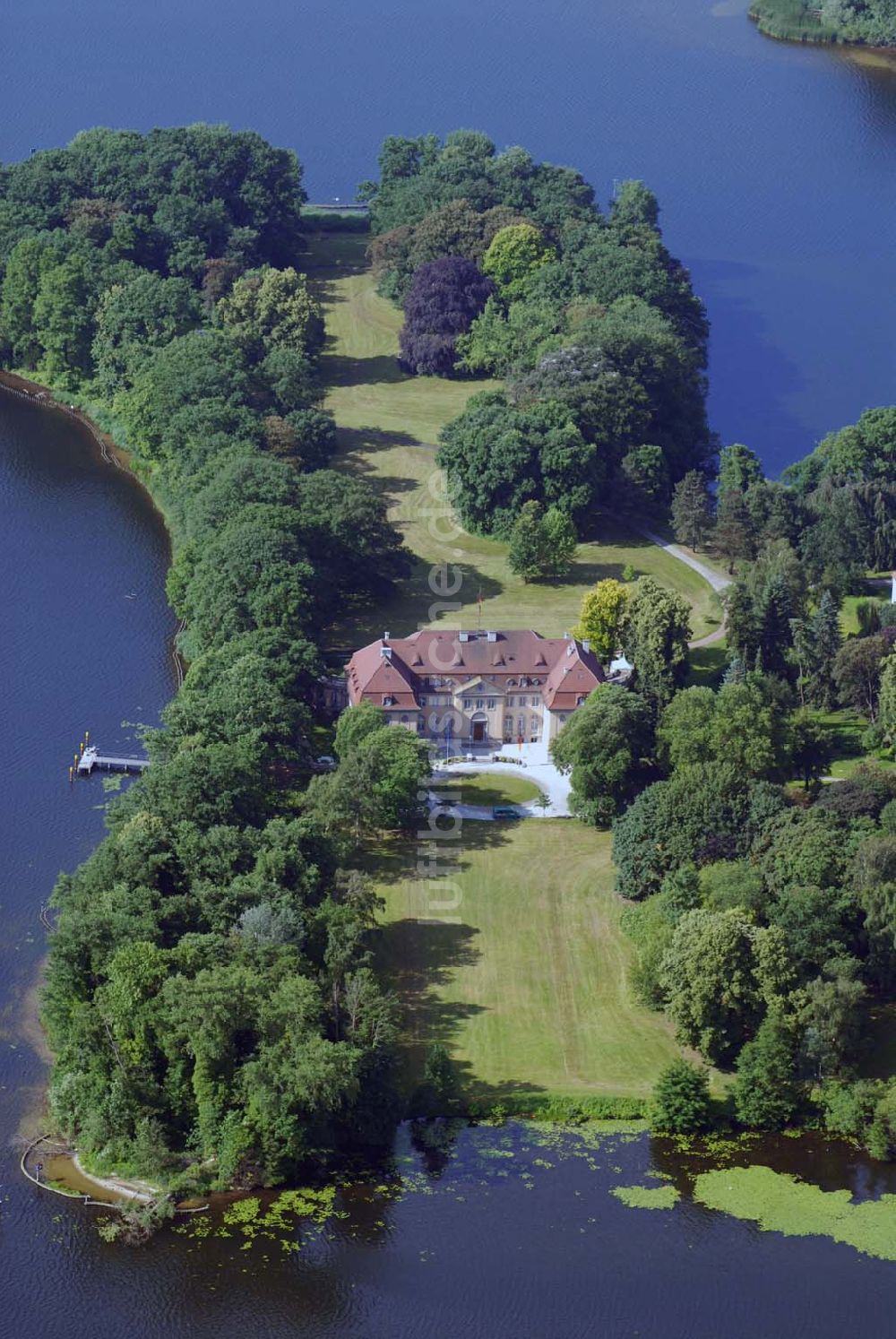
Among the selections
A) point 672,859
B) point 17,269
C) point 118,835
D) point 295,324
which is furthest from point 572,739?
point 17,269

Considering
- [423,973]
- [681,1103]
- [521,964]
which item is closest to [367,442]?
[521,964]

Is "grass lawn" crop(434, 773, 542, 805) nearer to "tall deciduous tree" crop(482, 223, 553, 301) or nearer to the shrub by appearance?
the shrub

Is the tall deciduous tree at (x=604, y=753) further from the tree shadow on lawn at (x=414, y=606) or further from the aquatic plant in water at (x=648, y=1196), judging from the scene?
the aquatic plant in water at (x=648, y=1196)

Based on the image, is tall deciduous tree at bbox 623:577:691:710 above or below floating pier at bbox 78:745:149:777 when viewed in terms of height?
above

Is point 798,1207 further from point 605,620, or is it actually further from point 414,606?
point 414,606

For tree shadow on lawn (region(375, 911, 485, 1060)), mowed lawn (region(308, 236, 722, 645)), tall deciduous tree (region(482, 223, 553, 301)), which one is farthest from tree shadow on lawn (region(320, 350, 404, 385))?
tree shadow on lawn (region(375, 911, 485, 1060))

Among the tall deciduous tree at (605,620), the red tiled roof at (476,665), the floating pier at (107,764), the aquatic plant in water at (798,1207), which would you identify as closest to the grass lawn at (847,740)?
the tall deciduous tree at (605,620)

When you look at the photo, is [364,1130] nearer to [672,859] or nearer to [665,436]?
[672,859]
